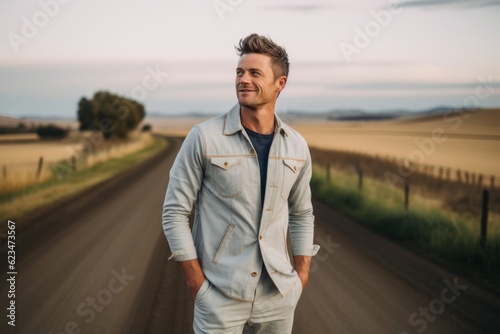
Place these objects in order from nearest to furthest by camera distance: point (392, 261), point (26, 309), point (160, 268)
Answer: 1. point (26, 309)
2. point (160, 268)
3. point (392, 261)

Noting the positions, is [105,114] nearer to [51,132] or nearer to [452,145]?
[51,132]

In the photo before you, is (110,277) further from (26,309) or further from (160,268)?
(26,309)

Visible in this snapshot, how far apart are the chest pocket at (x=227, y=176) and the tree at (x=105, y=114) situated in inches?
2006

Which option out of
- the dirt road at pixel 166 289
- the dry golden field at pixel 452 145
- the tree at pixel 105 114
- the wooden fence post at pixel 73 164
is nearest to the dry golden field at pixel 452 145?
the dry golden field at pixel 452 145

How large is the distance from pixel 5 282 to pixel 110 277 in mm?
1266

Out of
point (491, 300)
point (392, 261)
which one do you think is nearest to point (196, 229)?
point (491, 300)

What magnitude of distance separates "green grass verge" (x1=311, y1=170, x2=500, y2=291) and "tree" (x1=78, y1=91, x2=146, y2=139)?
40.5m

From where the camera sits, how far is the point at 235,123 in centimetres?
260

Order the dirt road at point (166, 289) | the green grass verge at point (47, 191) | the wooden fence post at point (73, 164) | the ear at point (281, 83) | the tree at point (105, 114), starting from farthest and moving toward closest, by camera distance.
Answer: the tree at point (105, 114), the wooden fence post at point (73, 164), the green grass verge at point (47, 191), the dirt road at point (166, 289), the ear at point (281, 83)

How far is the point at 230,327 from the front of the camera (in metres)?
2.52

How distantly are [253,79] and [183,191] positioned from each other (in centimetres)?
59

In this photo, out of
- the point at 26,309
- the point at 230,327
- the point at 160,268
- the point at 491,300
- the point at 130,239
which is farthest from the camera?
the point at 130,239

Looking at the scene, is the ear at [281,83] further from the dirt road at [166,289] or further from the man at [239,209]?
the dirt road at [166,289]

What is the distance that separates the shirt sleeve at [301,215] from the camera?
286cm
